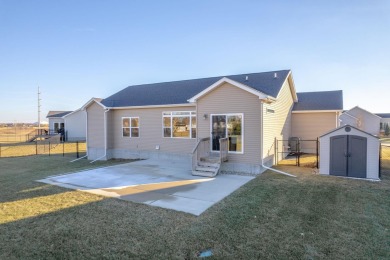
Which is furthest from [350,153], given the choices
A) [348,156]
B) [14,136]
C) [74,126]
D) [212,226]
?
[14,136]

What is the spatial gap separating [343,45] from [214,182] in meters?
12.7

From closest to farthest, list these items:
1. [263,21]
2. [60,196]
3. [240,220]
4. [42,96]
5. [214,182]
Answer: [240,220]
[60,196]
[214,182]
[263,21]
[42,96]

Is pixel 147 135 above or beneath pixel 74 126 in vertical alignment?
beneath

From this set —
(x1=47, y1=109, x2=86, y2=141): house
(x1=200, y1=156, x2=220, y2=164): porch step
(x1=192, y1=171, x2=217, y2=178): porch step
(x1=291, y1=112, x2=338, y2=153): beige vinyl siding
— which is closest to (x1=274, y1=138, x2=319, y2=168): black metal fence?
(x1=291, y1=112, x2=338, y2=153): beige vinyl siding

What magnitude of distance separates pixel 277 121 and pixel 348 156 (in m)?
4.04

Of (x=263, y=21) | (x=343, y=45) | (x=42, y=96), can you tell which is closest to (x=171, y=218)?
(x=263, y=21)

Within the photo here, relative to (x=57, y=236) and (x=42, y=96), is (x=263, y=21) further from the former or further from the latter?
(x=42, y=96)

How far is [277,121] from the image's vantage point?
12.7m

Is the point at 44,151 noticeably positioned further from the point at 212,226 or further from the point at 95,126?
the point at 212,226

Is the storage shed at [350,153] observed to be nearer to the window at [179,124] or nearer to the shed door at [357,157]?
the shed door at [357,157]

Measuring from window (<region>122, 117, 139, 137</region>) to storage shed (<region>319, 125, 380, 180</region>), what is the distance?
10.7 meters

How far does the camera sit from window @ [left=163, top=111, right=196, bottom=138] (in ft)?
42.7

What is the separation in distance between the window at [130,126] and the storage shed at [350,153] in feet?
35.0

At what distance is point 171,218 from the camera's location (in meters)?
5.42
